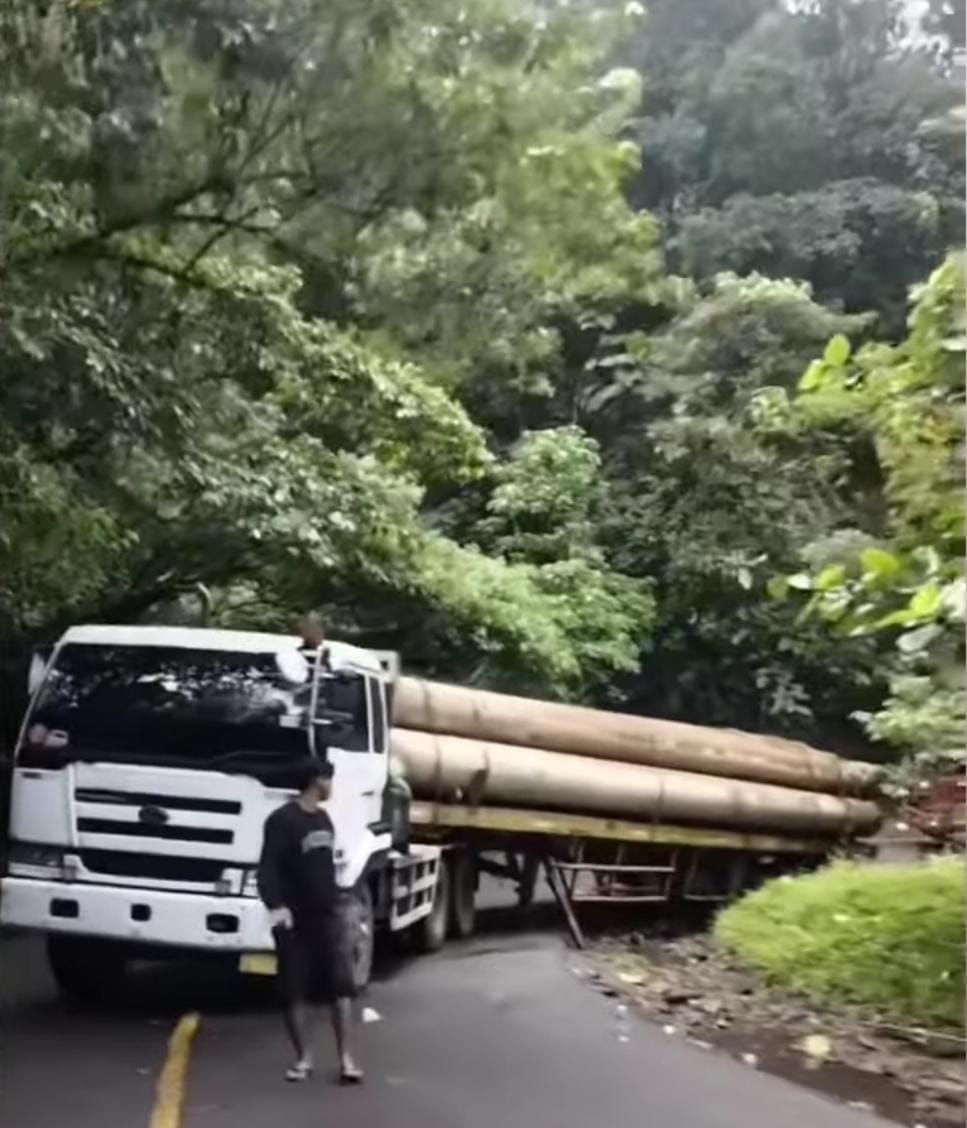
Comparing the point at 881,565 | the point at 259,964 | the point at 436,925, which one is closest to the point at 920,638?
the point at 881,565

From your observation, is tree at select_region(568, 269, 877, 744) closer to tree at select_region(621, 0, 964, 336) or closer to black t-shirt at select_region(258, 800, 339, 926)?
tree at select_region(621, 0, 964, 336)

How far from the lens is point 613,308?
2635 mm

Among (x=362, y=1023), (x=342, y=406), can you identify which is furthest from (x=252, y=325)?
(x=362, y=1023)

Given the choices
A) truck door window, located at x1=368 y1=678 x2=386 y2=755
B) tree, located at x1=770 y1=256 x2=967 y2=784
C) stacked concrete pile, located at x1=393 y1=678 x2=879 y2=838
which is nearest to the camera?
tree, located at x1=770 y1=256 x2=967 y2=784

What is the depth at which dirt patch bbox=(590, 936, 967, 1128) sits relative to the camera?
7.71 feet

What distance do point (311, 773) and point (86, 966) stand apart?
0.44 meters

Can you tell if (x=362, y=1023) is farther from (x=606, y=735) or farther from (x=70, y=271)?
(x=70, y=271)

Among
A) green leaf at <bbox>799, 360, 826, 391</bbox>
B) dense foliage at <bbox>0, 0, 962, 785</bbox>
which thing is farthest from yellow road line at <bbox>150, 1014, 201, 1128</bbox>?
green leaf at <bbox>799, 360, 826, 391</bbox>

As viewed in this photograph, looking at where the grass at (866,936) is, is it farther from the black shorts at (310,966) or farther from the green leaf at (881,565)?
the black shorts at (310,966)

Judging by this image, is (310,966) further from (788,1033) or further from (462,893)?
(788,1033)

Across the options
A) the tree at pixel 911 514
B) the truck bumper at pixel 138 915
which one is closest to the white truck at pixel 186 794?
the truck bumper at pixel 138 915

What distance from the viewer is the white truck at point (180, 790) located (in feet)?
7.96

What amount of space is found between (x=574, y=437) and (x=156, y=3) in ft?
3.37

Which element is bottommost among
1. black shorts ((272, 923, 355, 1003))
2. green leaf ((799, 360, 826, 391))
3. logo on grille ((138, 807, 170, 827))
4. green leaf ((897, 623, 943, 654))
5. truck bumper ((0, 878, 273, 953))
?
black shorts ((272, 923, 355, 1003))
